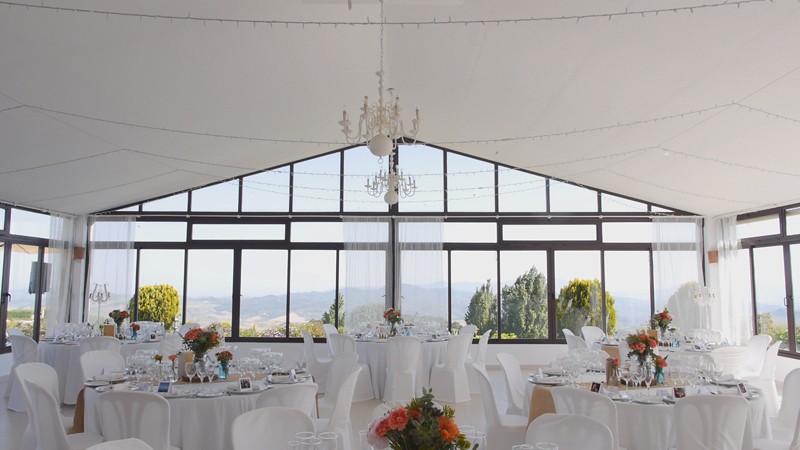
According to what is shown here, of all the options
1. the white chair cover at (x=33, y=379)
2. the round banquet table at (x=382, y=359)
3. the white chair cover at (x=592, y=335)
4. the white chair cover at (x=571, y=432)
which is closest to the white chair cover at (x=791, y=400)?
the white chair cover at (x=571, y=432)

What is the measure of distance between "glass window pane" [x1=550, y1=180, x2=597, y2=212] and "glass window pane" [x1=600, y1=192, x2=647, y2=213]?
8.2 inches

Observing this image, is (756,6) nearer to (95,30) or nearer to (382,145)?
(382,145)

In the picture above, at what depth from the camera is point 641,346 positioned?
515cm

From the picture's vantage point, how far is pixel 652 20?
5.01 meters

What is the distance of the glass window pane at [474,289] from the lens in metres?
11.6

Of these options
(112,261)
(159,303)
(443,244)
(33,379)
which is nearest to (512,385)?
(33,379)

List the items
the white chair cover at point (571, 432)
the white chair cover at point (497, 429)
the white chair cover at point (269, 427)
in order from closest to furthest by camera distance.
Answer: the white chair cover at point (571, 432) < the white chair cover at point (269, 427) < the white chair cover at point (497, 429)

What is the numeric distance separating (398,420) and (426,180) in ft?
32.1

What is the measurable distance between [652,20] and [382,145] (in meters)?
2.46

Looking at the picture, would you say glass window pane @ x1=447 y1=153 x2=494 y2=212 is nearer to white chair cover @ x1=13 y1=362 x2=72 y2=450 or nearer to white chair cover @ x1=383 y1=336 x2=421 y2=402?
white chair cover @ x1=383 y1=336 x2=421 y2=402

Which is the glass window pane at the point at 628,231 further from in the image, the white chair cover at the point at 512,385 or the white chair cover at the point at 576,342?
the white chair cover at the point at 512,385

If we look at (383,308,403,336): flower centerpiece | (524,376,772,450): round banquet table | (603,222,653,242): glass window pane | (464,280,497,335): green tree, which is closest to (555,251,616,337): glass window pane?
(603,222,653,242): glass window pane

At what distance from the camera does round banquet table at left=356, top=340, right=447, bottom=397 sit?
870 cm

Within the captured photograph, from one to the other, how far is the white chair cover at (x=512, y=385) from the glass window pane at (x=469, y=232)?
5.65m
